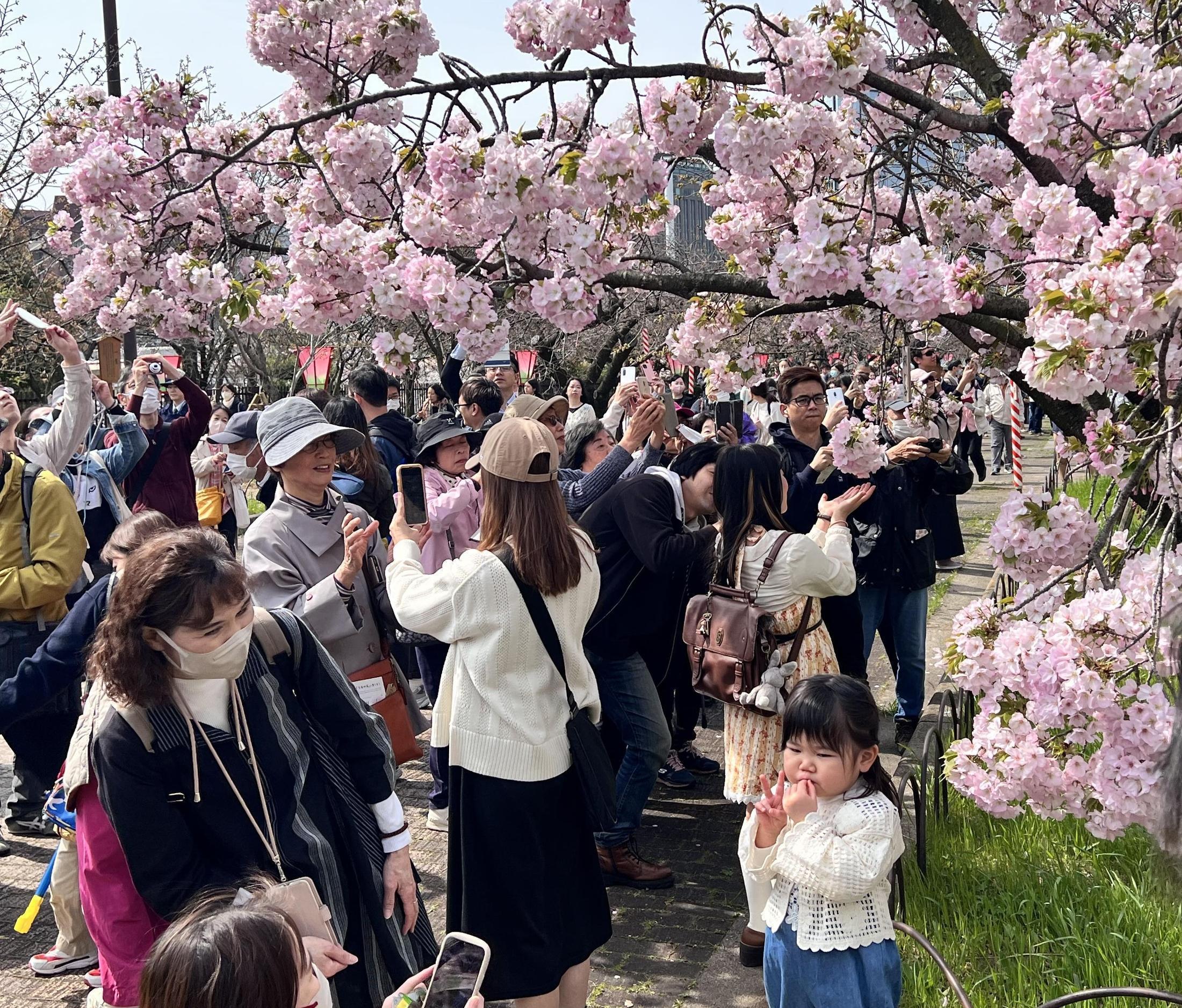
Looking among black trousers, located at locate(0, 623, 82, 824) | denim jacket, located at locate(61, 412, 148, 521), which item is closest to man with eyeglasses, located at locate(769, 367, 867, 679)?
black trousers, located at locate(0, 623, 82, 824)

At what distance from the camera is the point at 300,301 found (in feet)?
15.6

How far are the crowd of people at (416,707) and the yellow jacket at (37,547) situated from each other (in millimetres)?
13

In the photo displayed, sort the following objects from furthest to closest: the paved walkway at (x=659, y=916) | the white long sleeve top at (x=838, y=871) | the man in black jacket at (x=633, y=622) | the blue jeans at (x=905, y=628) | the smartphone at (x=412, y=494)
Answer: the blue jeans at (x=905, y=628) < the man in black jacket at (x=633, y=622) < the paved walkway at (x=659, y=916) < the smartphone at (x=412, y=494) < the white long sleeve top at (x=838, y=871)

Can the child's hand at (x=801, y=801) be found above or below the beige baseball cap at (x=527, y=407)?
below

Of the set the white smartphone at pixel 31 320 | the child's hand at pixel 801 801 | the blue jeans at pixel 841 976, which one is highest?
the white smartphone at pixel 31 320

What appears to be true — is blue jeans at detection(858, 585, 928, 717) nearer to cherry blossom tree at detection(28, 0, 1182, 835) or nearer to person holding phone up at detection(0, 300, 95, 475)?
cherry blossom tree at detection(28, 0, 1182, 835)

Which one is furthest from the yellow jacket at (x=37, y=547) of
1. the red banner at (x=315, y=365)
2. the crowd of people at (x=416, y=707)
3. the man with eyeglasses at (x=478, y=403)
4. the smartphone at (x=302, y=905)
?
the red banner at (x=315, y=365)

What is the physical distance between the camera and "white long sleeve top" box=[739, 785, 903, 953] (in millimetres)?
2639

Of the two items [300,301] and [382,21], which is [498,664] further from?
[382,21]

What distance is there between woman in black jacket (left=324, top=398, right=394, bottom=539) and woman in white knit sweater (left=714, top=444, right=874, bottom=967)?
5.45 feet

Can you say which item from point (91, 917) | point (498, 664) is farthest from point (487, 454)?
point (91, 917)

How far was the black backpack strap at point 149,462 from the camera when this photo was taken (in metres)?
6.77

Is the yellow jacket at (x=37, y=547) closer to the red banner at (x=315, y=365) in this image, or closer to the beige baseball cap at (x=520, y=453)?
the beige baseball cap at (x=520, y=453)

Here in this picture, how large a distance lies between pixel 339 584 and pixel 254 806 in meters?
1.13
